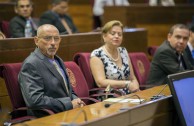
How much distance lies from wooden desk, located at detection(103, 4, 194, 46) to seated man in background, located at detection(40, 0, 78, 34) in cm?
94

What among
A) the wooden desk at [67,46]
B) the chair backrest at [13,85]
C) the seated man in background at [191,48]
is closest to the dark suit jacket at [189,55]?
the seated man in background at [191,48]

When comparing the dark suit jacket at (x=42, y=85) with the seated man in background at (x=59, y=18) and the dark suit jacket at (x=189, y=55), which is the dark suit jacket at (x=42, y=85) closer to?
the dark suit jacket at (x=189, y=55)

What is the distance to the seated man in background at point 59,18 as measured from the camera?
6.12 meters

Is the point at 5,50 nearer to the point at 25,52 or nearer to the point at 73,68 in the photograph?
the point at 25,52

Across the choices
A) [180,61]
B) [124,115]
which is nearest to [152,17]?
[180,61]

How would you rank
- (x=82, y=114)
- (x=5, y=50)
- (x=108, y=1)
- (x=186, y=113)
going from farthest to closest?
1. (x=108, y=1)
2. (x=5, y=50)
3. (x=186, y=113)
4. (x=82, y=114)

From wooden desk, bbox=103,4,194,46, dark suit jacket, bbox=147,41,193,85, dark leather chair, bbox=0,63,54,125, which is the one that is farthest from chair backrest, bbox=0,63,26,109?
wooden desk, bbox=103,4,194,46

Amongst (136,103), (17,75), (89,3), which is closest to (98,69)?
(17,75)

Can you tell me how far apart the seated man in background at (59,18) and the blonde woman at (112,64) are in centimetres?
166

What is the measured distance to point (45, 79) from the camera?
3439 mm

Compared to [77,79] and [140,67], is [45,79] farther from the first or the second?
[140,67]

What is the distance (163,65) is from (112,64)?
534mm

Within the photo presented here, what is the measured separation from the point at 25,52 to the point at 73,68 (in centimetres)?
45

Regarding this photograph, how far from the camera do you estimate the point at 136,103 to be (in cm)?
294
